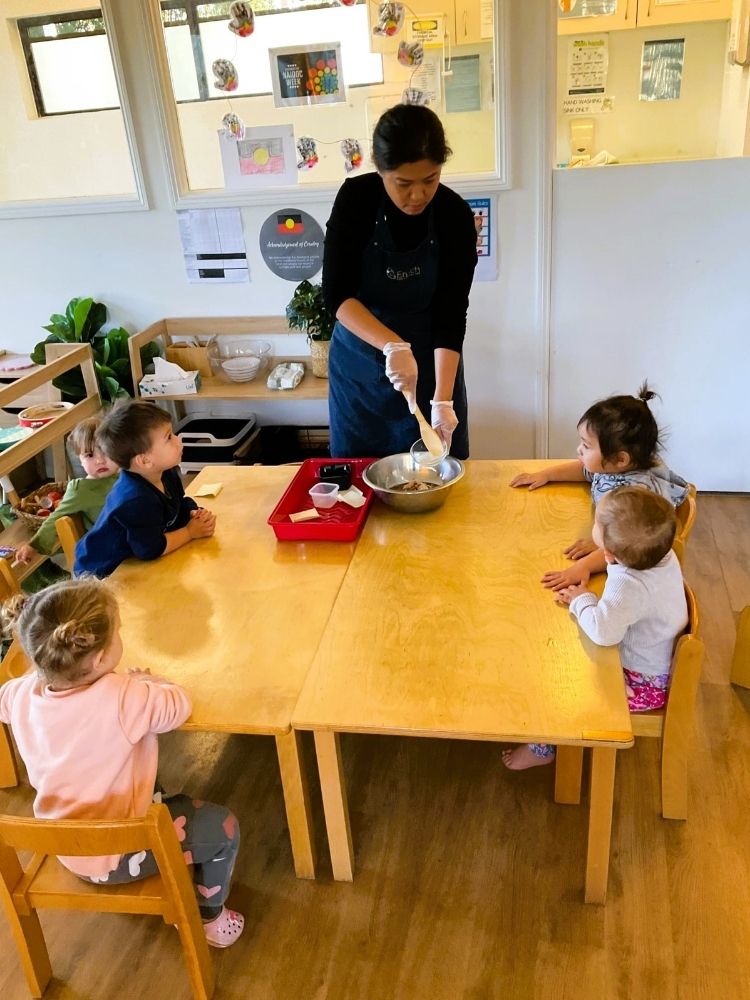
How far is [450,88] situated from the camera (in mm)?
2920

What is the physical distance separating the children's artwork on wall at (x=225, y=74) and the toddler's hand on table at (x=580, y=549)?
7.64 feet

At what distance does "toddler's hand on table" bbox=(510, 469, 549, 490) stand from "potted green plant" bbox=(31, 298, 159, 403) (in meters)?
1.77

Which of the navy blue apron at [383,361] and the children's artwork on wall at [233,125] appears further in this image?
the children's artwork on wall at [233,125]

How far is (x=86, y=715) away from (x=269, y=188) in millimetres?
2369

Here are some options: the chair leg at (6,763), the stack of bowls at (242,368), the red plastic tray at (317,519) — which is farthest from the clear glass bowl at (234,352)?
the chair leg at (6,763)

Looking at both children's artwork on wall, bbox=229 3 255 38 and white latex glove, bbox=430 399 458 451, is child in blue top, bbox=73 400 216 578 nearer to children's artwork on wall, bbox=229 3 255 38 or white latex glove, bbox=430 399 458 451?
white latex glove, bbox=430 399 458 451

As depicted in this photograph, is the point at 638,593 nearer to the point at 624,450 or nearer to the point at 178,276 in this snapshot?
the point at 624,450

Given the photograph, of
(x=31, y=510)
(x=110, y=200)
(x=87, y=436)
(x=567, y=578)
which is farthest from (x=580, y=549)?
(x=110, y=200)

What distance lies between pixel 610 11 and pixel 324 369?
2.04 m

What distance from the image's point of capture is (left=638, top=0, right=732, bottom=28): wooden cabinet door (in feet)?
11.4

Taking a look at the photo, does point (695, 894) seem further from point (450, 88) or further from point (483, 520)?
point (450, 88)

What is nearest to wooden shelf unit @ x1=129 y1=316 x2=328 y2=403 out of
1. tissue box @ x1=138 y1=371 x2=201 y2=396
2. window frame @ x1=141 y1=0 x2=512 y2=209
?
tissue box @ x1=138 y1=371 x2=201 y2=396

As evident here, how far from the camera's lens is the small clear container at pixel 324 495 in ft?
6.41

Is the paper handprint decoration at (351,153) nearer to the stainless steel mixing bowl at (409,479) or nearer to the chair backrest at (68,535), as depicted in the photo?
the stainless steel mixing bowl at (409,479)
